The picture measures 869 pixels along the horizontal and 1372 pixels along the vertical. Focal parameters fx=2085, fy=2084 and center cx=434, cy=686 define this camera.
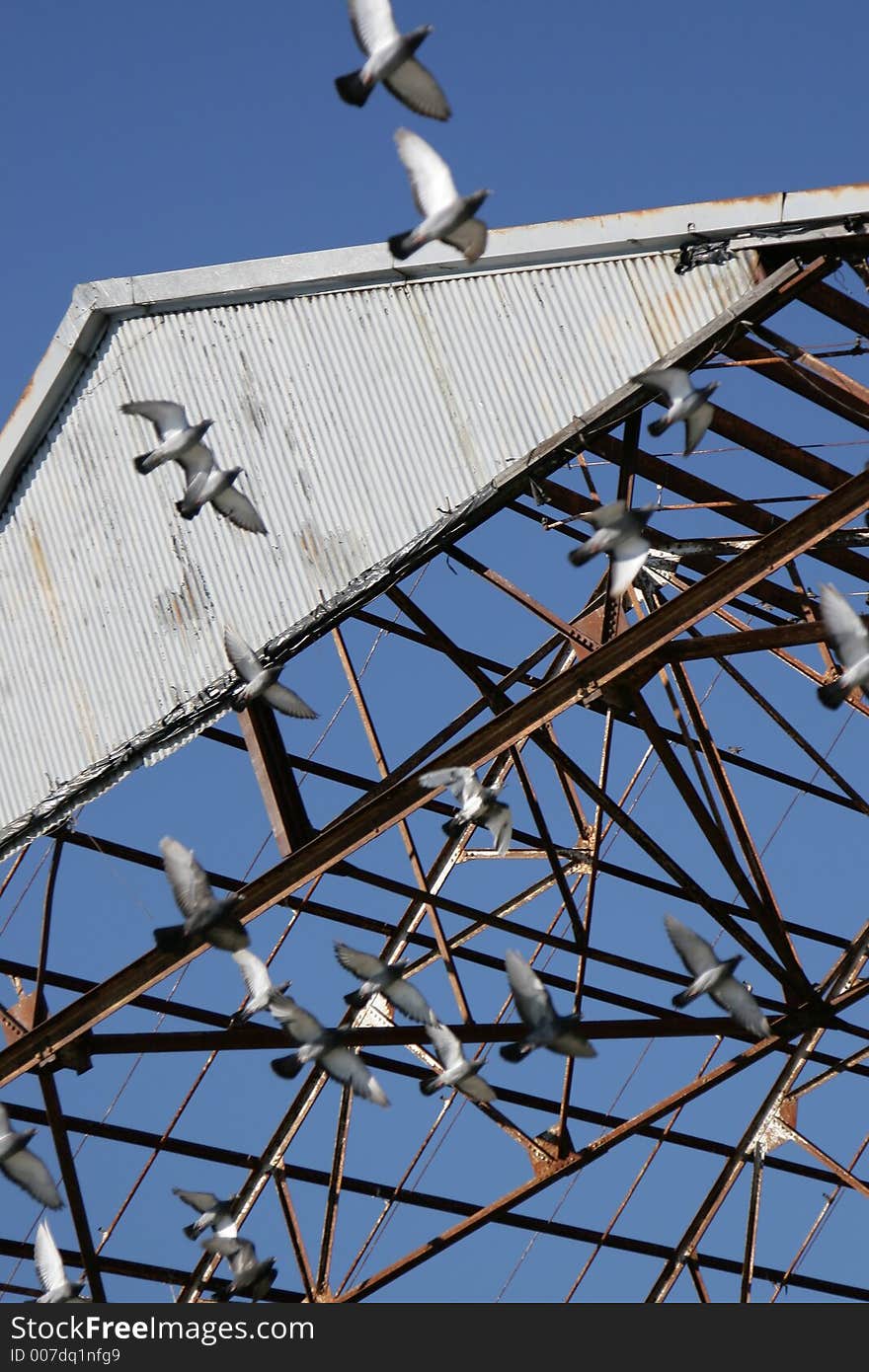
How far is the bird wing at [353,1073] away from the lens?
18.3m

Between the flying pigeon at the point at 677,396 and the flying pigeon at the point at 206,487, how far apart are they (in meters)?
3.75

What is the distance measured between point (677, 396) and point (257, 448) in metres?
4.30

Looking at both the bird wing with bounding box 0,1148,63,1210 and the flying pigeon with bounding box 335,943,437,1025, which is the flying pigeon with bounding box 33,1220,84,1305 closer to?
the bird wing with bounding box 0,1148,63,1210

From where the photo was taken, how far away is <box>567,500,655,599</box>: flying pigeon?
55.0 ft

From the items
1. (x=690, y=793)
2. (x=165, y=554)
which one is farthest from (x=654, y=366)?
(x=165, y=554)

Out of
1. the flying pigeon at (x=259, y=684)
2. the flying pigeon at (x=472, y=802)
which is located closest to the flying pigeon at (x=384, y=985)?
the flying pigeon at (x=472, y=802)

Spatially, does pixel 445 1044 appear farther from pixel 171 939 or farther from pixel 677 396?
pixel 677 396

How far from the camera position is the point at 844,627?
639 inches

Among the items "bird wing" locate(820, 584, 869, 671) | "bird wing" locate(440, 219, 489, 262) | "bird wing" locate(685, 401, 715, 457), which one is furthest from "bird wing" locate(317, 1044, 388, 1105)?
"bird wing" locate(440, 219, 489, 262)

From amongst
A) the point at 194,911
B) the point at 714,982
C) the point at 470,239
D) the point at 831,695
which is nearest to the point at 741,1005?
the point at 714,982

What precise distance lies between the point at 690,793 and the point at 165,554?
563cm

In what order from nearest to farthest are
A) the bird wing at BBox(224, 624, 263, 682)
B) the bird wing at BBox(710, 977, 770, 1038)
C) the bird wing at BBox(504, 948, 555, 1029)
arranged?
the bird wing at BBox(504, 948, 555, 1029) → the bird wing at BBox(224, 624, 263, 682) → the bird wing at BBox(710, 977, 770, 1038)

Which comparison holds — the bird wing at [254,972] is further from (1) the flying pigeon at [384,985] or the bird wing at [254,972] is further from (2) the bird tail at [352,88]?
(2) the bird tail at [352,88]
